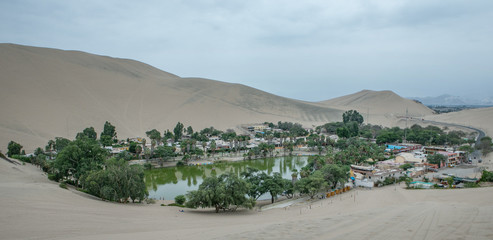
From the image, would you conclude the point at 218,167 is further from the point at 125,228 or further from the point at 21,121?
the point at 21,121

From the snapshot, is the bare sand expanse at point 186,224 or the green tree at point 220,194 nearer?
the bare sand expanse at point 186,224

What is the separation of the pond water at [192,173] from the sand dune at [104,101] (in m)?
22.7

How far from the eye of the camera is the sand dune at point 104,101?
2133 inches

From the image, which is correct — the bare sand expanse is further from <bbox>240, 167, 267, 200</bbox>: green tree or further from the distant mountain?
the distant mountain

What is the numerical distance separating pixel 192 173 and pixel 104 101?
49.9 m

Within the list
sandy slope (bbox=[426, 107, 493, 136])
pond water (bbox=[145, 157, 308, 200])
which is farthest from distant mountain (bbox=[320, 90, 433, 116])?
pond water (bbox=[145, 157, 308, 200])

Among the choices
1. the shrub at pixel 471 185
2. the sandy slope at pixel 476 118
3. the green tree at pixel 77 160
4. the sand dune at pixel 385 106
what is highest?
the sand dune at pixel 385 106

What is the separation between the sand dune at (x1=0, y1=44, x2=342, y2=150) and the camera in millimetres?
54188

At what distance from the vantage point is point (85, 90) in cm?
7431

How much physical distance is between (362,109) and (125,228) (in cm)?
13303

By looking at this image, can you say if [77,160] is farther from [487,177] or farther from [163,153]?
[487,177]

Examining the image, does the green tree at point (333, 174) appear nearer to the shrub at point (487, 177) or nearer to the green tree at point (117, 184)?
the shrub at point (487, 177)

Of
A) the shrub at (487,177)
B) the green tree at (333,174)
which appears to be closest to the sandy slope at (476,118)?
the shrub at (487,177)

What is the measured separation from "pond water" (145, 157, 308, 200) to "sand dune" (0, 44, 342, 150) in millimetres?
22720
